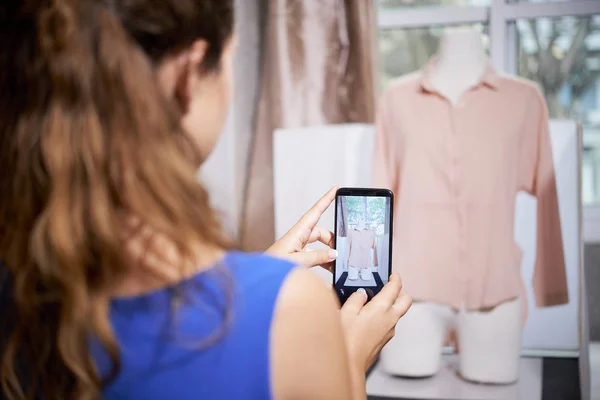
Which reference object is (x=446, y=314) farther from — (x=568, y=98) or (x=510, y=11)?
(x=510, y=11)

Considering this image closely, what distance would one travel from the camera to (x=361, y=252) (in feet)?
2.89

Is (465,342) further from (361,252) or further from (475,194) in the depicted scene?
(361,252)

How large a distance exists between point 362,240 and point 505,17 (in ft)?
3.52

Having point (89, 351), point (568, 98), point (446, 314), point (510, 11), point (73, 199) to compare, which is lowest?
point (446, 314)

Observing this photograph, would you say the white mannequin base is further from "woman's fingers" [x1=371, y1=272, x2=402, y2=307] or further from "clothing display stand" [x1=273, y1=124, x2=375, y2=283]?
"woman's fingers" [x1=371, y1=272, x2=402, y2=307]

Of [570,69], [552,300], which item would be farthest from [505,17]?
[552,300]

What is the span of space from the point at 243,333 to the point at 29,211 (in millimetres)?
172

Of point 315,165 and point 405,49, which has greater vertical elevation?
point 405,49

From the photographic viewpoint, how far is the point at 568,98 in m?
1.67

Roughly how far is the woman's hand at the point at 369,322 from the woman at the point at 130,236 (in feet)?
0.38

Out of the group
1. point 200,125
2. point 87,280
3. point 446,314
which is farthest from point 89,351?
point 446,314

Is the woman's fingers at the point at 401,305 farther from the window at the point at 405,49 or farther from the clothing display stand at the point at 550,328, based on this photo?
the window at the point at 405,49

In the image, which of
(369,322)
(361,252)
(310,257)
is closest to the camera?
(369,322)

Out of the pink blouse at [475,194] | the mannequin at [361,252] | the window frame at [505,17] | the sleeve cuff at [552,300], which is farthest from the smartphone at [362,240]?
the window frame at [505,17]
